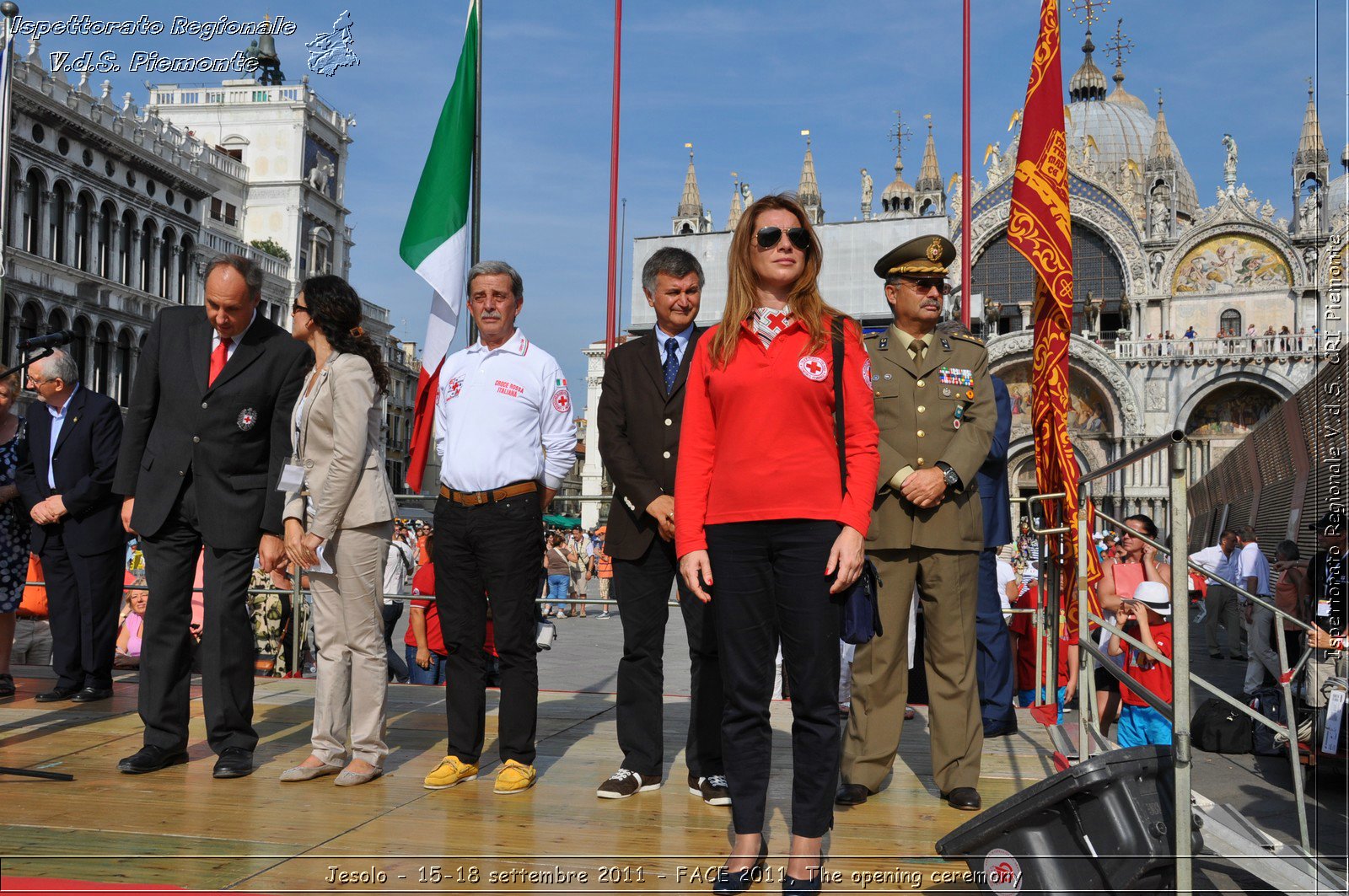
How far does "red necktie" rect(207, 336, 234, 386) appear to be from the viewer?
4.45 metres

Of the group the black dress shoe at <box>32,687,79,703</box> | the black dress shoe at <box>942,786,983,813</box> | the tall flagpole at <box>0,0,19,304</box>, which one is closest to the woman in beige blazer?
the black dress shoe at <box>942,786,983,813</box>

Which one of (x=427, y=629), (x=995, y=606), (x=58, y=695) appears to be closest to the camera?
(x=995, y=606)

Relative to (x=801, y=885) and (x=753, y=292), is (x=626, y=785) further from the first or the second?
(x=753, y=292)

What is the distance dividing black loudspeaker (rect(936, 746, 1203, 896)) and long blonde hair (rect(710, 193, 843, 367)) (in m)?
1.27

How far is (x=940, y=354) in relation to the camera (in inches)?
164

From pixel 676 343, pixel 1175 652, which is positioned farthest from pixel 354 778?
pixel 1175 652

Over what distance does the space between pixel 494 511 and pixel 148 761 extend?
1586 mm

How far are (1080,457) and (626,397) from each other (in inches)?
1679

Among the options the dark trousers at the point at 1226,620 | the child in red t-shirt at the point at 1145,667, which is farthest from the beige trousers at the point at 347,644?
the dark trousers at the point at 1226,620

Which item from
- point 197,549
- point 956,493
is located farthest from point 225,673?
point 956,493

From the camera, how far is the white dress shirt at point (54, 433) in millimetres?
6008

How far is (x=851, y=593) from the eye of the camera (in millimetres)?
3045

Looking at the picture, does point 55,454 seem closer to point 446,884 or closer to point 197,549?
point 197,549

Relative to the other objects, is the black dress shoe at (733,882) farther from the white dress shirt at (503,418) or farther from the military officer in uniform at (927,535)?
the white dress shirt at (503,418)
